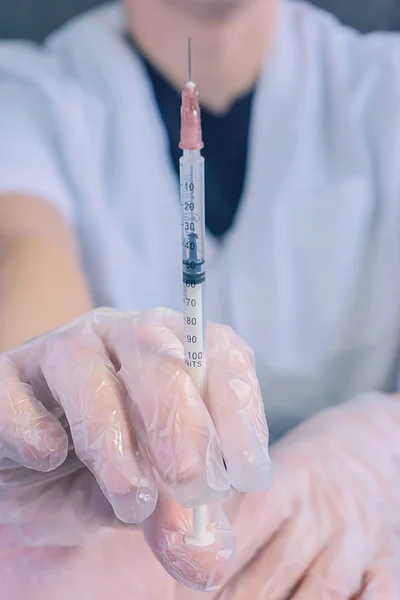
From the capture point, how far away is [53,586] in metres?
0.47

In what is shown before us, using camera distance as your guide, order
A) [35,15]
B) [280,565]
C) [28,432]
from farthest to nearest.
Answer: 1. [35,15]
2. [280,565]
3. [28,432]

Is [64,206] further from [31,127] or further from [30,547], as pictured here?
[30,547]

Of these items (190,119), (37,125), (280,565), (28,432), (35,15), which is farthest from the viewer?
(35,15)

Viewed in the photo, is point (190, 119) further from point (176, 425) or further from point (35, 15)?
point (35, 15)

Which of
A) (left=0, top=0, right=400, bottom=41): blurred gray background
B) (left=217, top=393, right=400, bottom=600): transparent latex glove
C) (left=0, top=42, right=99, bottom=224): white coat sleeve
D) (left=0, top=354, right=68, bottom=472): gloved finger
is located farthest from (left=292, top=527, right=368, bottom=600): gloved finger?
(left=0, top=0, right=400, bottom=41): blurred gray background

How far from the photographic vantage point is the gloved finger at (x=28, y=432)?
42cm

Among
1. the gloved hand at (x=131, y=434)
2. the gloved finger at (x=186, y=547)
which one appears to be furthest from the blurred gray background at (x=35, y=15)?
the gloved finger at (x=186, y=547)

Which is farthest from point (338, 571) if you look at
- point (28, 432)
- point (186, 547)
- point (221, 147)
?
point (221, 147)

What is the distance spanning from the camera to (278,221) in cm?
87

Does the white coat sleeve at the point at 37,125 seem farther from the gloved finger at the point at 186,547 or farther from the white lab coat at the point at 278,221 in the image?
the gloved finger at the point at 186,547

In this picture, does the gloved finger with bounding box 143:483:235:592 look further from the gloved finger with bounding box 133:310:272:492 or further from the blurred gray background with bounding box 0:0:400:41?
the blurred gray background with bounding box 0:0:400:41

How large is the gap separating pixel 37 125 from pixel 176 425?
0.59 meters

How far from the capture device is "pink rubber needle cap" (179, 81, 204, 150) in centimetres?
31

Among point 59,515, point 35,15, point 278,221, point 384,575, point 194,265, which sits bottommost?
point 384,575
